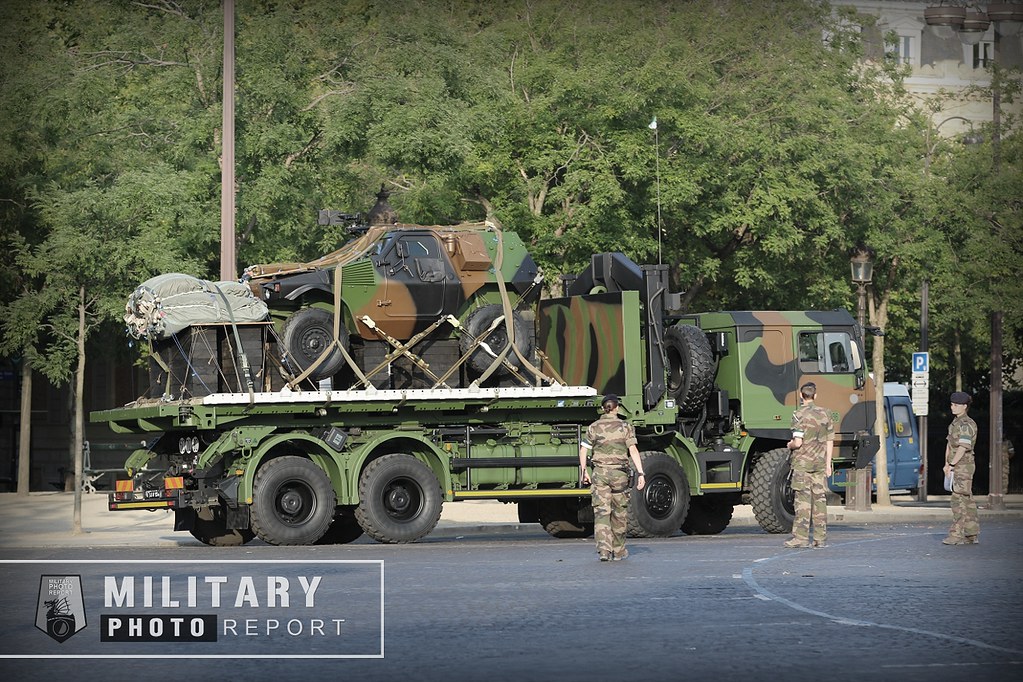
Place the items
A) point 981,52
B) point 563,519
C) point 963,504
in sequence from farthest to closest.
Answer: point 981,52
point 563,519
point 963,504

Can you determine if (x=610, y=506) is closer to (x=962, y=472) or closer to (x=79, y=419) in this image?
(x=962, y=472)

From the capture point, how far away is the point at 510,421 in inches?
930

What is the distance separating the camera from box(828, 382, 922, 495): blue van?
38.6 m

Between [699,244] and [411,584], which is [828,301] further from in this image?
[411,584]

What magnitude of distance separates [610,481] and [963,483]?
4.73 metres

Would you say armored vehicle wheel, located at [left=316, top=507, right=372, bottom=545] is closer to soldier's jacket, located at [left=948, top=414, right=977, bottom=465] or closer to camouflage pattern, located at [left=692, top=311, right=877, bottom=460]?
camouflage pattern, located at [left=692, top=311, right=877, bottom=460]

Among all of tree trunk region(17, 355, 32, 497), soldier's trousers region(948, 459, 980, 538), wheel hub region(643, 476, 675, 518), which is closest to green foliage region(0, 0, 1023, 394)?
tree trunk region(17, 355, 32, 497)

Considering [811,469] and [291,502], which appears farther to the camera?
[291,502]

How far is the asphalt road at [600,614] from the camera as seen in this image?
11422 mm

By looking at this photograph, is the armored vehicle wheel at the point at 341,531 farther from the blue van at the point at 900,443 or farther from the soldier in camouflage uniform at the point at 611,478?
the blue van at the point at 900,443

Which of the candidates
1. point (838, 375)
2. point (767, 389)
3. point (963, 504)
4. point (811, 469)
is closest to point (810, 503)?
point (811, 469)

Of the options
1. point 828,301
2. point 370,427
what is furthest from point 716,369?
point 828,301

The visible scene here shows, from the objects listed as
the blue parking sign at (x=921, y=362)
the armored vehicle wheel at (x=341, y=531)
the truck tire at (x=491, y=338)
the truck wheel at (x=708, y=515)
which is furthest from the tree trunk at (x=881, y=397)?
the armored vehicle wheel at (x=341, y=531)

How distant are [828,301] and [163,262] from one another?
15.2m
